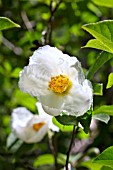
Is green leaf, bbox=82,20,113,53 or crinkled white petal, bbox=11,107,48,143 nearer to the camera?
green leaf, bbox=82,20,113,53

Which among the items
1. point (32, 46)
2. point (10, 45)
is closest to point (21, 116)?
point (32, 46)

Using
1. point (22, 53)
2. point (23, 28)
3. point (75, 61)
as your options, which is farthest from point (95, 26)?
point (22, 53)

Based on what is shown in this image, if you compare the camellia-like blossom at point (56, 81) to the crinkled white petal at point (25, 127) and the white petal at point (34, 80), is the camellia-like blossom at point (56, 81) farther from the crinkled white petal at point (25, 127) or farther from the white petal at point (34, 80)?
the crinkled white petal at point (25, 127)

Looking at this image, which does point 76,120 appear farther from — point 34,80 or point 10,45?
point 10,45

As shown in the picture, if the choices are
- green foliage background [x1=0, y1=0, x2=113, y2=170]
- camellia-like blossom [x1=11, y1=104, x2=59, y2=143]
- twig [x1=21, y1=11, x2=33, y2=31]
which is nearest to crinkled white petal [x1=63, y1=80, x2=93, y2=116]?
camellia-like blossom [x1=11, y1=104, x2=59, y2=143]

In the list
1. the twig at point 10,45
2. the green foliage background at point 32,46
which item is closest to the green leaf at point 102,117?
the green foliage background at point 32,46

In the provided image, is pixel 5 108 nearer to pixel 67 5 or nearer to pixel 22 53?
pixel 22 53

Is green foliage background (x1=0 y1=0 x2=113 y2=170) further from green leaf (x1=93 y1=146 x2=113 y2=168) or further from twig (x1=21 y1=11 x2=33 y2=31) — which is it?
green leaf (x1=93 y1=146 x2=113 y2=168)
